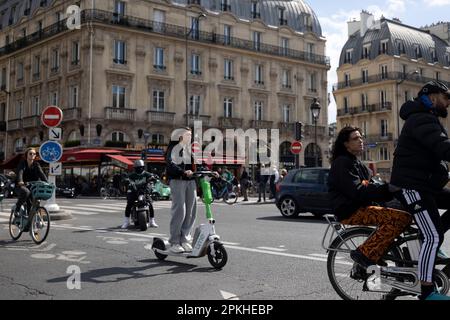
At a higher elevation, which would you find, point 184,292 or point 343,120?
point 343,120

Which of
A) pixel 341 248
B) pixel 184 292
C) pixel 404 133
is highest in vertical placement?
pixel 404 133

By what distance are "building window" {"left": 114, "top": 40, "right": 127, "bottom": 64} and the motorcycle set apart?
26.6 metres

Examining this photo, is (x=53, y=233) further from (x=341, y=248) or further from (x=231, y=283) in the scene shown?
(x=341, y=248)

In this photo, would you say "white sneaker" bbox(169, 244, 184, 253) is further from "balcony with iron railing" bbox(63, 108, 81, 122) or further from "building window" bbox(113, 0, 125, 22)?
"building window" bbox(113, 0, 125, 22)

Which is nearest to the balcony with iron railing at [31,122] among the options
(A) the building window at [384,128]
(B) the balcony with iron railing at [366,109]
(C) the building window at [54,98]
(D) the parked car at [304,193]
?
(C) the building window at [54,98]

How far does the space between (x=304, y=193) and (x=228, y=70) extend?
2948 cm

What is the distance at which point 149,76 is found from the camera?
37656 mm

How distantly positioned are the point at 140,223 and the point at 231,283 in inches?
228

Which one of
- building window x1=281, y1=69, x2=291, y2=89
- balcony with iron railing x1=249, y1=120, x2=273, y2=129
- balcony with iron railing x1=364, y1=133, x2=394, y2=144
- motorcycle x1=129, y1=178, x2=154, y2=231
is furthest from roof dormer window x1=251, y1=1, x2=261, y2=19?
motorcycle x1=129, y1=178, x2=154, y2=231

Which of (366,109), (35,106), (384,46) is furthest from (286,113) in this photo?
(35,106)

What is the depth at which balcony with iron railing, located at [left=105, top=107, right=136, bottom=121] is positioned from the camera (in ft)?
117

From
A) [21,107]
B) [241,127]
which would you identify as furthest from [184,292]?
[21,107]

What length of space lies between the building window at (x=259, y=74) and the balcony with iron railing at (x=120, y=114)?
12.4 m

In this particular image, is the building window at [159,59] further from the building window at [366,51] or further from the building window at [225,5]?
the building window at [366,51]
